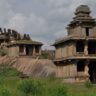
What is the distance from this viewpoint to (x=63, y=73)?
6125 centimetres

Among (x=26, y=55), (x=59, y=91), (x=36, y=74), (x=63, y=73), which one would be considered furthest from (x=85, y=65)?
(x=59, y=91)

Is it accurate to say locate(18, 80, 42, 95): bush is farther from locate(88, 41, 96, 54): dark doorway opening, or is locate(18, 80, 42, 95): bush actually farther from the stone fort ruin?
the stone fort ruin

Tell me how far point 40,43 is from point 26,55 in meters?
3.61

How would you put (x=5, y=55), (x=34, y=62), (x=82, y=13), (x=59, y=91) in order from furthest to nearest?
(x=5, y=55) < (x=34, y=62) < (x=82, y=13) < (x=59, y=91)

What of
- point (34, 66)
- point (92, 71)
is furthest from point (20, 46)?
point (92, 71)

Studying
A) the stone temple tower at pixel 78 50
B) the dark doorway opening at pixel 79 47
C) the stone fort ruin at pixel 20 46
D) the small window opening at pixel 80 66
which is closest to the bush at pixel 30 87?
the stone temple tower at pixel 78 50

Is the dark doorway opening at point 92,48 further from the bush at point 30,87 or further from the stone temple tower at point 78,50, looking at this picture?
the bush at point 30,87

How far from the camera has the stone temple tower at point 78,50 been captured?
185ft

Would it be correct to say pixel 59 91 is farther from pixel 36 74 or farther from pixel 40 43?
pixel 40 43

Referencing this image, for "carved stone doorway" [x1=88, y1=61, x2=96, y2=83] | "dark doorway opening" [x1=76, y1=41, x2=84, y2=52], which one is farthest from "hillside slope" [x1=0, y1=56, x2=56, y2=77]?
"dark doorway opening" [x1=76, y1=41, x2=84, y2=52]

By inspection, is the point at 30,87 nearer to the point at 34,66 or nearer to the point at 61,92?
the point at 61,92

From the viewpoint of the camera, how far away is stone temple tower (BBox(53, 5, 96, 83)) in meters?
56.4

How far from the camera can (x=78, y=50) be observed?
5822 centimetres

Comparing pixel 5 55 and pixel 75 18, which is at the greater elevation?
pixel 75 18
